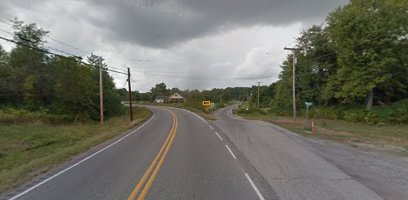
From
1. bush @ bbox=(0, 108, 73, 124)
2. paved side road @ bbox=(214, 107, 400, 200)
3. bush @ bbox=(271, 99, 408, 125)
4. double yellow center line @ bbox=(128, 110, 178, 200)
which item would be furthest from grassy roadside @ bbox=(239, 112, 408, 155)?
bush @ bbox=(0, 108, 73, 124)

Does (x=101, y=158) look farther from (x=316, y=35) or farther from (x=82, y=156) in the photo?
(x=316, y=35)

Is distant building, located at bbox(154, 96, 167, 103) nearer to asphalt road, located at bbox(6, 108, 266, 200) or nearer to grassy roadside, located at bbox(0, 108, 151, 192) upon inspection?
grassy roadside, located at bbox(0, 108, 151, 192)

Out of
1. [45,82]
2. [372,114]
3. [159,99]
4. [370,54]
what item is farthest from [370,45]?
[159,99]

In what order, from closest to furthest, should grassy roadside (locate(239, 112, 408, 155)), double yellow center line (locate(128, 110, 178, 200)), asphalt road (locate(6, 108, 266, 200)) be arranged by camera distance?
double yellow center line (locate(128, 110, 178, 200)) → asphalt road (locate(6, 108, 266, 200)) → grassy roadside (locate(239, 112, 408, 155))

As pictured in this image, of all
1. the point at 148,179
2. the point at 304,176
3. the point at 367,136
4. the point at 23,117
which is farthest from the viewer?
the point at 23,117

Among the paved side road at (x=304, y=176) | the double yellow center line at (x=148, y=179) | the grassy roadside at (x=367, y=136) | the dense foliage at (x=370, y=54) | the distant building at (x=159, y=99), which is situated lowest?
the grassy roadside at (x=367, y=136)

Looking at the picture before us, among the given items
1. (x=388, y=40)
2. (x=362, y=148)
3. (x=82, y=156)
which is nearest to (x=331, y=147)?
(x=362, y=148)

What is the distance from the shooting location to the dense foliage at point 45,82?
4066cm

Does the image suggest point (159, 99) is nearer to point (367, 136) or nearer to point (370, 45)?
point (370, 45)

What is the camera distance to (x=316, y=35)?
162ft

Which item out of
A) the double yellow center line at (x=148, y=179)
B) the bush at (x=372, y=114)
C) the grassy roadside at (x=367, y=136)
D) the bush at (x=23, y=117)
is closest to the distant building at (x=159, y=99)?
the bush at (x=23, y=117)

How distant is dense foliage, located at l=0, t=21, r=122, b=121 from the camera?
133ft

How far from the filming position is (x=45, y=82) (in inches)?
1732

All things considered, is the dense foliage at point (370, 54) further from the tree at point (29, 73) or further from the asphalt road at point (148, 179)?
the tree at point (29, 73)
